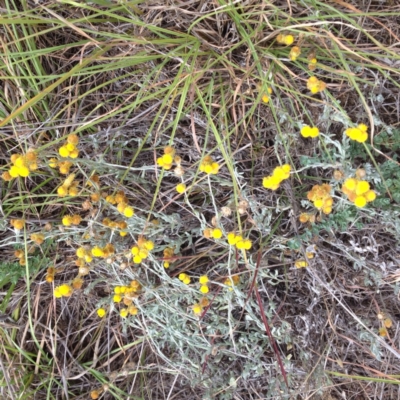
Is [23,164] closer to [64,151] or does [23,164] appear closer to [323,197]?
[64,151]

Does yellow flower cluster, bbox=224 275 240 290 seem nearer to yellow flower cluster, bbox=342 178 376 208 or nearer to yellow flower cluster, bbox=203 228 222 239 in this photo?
yellow flower cluster, bbox=203 228 222 239

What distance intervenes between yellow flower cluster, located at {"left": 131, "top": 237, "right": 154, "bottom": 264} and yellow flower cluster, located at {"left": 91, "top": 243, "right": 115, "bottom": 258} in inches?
3.1

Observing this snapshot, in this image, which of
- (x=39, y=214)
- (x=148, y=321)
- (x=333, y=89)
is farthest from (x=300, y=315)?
(x=39, y=214)

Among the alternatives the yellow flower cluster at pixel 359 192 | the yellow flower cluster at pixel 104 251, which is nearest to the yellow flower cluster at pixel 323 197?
the yellow flower cluster at pixel 359 192

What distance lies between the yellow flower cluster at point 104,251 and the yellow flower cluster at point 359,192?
71 centimetres

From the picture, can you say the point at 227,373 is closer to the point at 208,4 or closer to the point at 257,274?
the point at 257,274

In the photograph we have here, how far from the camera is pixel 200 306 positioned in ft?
4.61

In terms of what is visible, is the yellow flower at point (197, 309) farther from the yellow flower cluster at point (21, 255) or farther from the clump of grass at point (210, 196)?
the yellow flower cluster at point (21, 255)

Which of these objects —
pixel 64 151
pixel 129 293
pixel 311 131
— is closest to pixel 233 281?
pixel 129 293

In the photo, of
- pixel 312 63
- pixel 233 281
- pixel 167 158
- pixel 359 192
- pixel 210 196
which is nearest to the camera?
pixel 359 192

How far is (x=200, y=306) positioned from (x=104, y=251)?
0.36 metres

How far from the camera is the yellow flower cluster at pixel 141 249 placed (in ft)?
4.20

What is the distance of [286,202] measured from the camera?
4.68ft

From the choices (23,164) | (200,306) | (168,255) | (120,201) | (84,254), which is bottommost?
(200,306)
